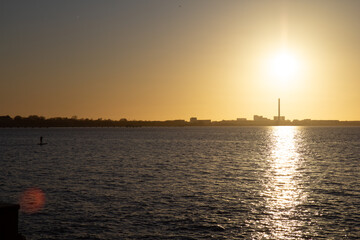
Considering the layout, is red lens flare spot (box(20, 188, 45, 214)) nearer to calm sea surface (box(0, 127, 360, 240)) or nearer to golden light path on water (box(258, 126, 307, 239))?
calm sea surface (box(0, 127, 360, 240))

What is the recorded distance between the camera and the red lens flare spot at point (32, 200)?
3111 cm

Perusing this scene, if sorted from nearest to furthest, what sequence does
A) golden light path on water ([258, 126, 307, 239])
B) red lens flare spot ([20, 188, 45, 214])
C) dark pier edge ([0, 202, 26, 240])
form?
1. dark pier edge ([0, 202, 26, 240])
2. golden light path on water ([258, 126, 307, 239])
3. red lens flare spot ([20, 188, 45, 214])

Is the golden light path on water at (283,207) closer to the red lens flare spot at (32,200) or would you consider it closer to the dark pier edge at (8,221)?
the dark pier edge at (8,221)

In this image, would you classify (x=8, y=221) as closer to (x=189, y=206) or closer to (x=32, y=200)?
(x=189, y=206)

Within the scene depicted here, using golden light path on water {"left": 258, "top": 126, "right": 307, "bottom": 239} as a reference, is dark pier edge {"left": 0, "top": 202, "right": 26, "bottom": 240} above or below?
above

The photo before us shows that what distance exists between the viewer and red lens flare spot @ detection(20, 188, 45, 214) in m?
31.1

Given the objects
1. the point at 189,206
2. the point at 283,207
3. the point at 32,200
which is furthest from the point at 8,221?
the point at 283,207

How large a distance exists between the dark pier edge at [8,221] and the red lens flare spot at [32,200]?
627 inches

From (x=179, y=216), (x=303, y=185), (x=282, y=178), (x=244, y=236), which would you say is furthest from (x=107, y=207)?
(x=282, y=178)

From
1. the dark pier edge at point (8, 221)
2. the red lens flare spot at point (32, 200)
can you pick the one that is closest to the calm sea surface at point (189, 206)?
the red lens flare spot at point (32, 200)

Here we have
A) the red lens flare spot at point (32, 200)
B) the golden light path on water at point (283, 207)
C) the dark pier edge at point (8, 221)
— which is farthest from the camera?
the red lens flare spot at point (32, 200)

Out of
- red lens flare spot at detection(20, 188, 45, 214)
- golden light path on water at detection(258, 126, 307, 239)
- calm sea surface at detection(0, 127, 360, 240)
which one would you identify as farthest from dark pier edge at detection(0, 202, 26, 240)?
red lens flare spot at detection(20, 188, 45, 214)

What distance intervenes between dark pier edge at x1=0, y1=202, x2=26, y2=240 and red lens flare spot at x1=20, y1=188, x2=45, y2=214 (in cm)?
1593

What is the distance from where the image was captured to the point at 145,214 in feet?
95.6
